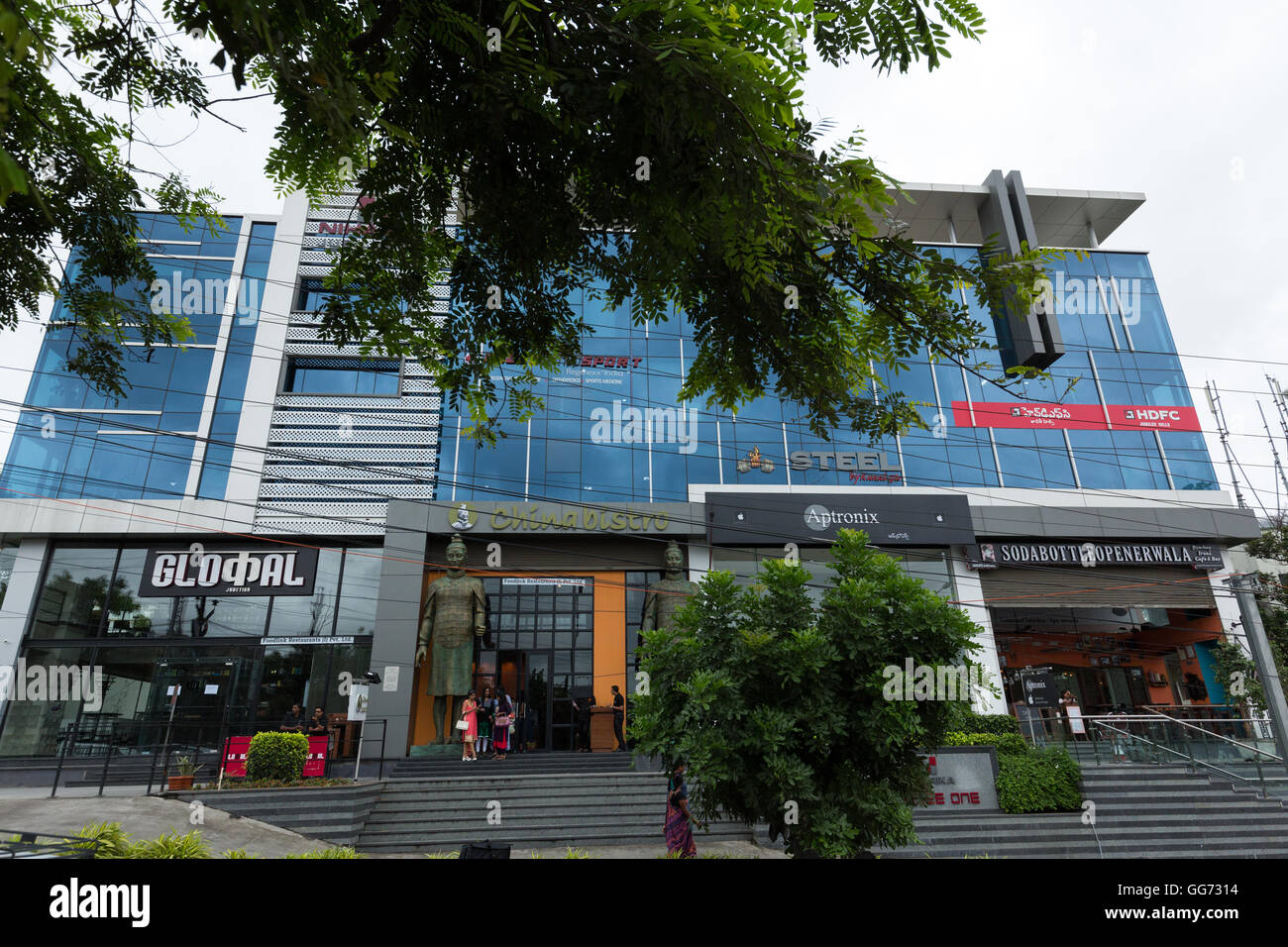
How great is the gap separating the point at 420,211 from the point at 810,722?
5410 mm

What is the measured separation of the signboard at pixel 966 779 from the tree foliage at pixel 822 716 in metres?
9.14

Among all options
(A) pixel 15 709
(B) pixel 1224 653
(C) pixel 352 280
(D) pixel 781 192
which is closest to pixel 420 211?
(C) pixel 352 280

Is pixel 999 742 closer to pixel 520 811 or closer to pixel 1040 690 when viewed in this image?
pixel 1040 690

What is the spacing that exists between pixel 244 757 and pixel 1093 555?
24.2 m

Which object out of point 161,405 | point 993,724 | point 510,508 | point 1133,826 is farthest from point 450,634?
point 1133,826

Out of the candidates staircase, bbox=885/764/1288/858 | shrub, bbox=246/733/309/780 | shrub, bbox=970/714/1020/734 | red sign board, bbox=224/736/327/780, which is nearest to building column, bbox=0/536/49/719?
red sign board, bbox=224/736/327/780

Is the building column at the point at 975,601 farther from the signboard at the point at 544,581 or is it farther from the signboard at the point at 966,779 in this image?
the signboard at the point at 544,581

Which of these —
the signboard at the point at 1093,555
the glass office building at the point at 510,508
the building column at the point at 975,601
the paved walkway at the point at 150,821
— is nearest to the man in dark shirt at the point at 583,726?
the glass office building at the point at 510,508

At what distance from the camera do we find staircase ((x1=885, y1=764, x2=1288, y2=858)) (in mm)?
12961

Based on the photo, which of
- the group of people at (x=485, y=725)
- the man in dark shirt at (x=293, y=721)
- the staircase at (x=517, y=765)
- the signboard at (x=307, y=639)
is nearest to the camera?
the man in dark shirt at (x=293, y=721)

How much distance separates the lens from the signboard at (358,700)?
17.8m

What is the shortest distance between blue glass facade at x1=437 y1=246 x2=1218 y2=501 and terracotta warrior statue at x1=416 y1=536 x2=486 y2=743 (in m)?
4.33

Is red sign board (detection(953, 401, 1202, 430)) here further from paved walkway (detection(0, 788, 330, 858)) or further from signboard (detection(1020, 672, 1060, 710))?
paved walkway (detection(0, 788, 330, 858))
